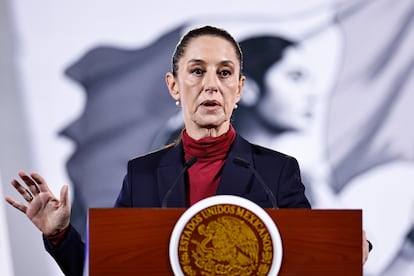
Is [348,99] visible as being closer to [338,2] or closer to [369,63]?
[369,63]

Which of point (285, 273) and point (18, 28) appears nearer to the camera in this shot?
point (285, 273)

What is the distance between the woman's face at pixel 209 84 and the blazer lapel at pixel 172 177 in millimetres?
80

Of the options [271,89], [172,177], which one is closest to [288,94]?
[271,89]

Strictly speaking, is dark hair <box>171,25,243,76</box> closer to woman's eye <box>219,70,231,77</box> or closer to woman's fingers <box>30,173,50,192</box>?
woman's eye <box>219,70,231,77</box>

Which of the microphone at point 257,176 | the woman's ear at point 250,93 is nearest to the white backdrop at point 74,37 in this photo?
the woman's ear at point 250,93

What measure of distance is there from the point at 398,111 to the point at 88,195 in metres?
1.47

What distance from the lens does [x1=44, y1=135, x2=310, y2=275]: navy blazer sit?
195 cm

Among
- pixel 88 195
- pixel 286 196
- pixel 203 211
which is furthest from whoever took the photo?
pixel 88 195

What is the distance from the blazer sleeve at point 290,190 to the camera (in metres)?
1.94

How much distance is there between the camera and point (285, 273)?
1.48 meters

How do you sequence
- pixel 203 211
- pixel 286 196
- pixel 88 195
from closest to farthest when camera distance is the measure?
pixel 203 211, pixel 286 196, pixel 88 195

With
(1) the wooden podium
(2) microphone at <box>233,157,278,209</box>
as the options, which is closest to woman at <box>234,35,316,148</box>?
(2) microphone at <box>233,157,278,209</box>

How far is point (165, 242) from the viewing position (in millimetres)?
1472

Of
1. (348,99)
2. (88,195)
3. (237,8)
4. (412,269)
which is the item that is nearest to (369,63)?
(348,99)
